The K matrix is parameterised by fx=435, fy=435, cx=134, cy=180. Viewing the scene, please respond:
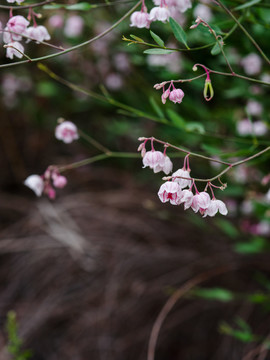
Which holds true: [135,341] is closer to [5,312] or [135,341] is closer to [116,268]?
[116,268]

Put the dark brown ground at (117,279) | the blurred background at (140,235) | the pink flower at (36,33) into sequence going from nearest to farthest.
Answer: the pink flower at (36,33), the blurred background at (140,235), the dark brown ground at (117,279)

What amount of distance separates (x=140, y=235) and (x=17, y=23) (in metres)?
1.47

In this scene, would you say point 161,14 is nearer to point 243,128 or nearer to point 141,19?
point 141,19

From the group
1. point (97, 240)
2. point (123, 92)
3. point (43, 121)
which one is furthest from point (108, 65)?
point (97, 240)

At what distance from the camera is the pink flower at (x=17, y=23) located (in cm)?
100

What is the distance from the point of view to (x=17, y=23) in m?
1.01

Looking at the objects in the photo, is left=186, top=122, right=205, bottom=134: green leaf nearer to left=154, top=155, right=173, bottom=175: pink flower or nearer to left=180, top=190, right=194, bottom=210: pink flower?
left=154, top=155, right=173, bottom=175: pink flower

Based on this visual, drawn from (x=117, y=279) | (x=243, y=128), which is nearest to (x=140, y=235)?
(x=117, y=279)

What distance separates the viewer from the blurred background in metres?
1.80

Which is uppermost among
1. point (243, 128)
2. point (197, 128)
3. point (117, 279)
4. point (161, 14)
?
point (161, 14)

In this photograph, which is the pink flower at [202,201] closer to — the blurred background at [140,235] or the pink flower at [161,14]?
the pink flower at [161,14]

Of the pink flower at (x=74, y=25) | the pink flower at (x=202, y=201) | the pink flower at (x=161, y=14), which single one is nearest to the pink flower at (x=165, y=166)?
the pink flower at (x=202, y=201)

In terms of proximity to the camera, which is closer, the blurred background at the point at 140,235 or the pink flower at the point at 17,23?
the pink flower at the point at 17,23

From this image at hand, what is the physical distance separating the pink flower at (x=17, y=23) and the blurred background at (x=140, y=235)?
573 mm
